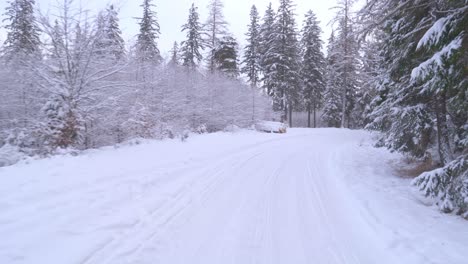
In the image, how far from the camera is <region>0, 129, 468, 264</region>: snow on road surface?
3.52 meters

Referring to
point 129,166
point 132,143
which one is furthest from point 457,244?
point 132,143

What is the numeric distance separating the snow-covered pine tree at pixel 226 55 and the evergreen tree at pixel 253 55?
5300 millimetres

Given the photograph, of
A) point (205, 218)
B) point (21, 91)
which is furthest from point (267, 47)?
point (205, 218)

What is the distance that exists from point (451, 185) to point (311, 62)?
33.0 metres

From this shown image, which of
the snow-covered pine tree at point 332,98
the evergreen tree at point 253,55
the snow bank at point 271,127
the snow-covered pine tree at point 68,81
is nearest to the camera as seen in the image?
the snow-covered pine tree at point 68,81

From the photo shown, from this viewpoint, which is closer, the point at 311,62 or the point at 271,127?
the point at 271,127

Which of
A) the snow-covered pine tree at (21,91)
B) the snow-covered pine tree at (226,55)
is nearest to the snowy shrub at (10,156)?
the snow-covered pine tree at (21,91)

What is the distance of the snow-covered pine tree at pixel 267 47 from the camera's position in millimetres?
33281

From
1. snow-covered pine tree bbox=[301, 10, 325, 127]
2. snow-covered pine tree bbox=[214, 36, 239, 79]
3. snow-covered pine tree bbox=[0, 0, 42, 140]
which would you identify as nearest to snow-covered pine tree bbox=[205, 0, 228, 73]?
snow-covered pine tree bbox=[214, 36, 239, 79]

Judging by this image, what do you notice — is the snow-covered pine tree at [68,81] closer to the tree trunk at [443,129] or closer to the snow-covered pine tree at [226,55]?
the tree trunk at [443,129]

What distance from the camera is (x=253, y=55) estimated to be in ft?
124

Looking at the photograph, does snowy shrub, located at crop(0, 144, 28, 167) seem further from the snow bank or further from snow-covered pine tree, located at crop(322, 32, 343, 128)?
snow-covered pine tree, located at crop(322, 32, 343, 128)

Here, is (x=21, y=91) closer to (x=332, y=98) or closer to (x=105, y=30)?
(x=105, y=30)

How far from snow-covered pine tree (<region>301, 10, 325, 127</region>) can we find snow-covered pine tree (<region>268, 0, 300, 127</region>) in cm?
270
